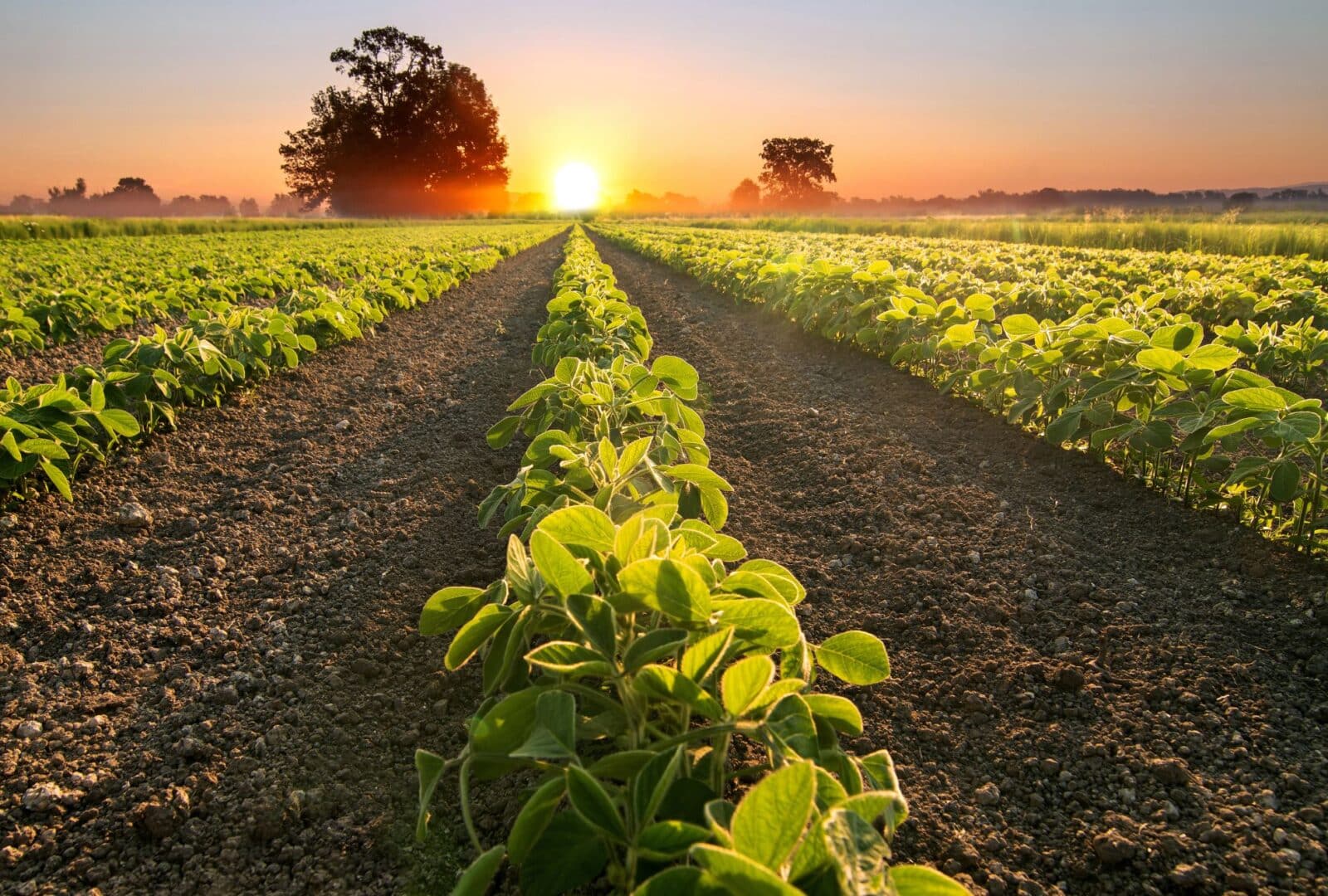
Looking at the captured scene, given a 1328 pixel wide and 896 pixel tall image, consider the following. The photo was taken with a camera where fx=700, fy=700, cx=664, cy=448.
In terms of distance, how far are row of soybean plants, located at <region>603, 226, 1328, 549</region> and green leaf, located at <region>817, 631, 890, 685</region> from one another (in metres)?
1.82

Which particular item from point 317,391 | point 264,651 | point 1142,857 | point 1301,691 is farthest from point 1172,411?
point 317,391

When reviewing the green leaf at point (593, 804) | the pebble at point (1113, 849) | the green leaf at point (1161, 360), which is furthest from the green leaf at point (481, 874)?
the green leaf at point (1161, 360)

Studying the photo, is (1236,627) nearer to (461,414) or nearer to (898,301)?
(898,301)

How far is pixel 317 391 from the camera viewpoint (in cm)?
514

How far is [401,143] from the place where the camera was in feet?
193

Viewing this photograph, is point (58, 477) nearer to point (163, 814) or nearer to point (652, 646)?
point (163, 814)

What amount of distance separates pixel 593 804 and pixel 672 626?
38 centimetres

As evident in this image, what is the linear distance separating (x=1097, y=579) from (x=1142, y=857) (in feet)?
4.12

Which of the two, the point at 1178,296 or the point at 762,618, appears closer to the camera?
the point at 762,618

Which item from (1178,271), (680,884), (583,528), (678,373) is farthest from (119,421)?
(1178,271)

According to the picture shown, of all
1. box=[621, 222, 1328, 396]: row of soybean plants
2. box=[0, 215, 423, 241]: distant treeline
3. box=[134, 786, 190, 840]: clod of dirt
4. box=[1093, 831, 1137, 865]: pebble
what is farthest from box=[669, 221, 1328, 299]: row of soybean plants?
box=[0, 215, 423, 241]: distant treeline

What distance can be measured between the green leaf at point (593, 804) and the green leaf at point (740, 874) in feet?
0.64

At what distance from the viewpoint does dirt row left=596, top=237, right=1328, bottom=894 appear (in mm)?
1447

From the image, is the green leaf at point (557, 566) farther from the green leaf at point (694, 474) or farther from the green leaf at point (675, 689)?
the green leaf at point (694, 474)
